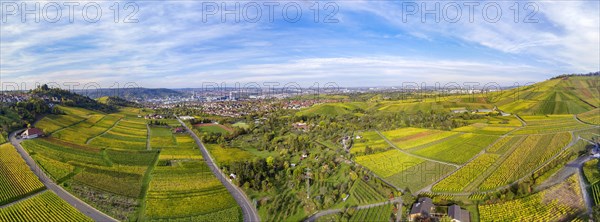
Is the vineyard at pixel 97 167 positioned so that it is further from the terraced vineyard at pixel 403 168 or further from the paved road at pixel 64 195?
the terraced vineyard at pixel 403 168

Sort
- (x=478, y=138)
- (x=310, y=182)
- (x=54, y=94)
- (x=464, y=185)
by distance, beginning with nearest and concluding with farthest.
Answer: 1. (x=464, y=185)
2. (x=310, y=182)
3. (x=478, y=138)
4. (x=54, y=94)

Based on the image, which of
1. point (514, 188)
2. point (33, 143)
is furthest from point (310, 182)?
point (33, 143)

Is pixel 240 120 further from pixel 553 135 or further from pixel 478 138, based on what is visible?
pixel 553 135

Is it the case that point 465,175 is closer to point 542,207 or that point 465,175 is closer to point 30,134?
point 542,207

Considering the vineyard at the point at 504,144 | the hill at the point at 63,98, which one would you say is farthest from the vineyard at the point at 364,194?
the hill at the point at 63,98

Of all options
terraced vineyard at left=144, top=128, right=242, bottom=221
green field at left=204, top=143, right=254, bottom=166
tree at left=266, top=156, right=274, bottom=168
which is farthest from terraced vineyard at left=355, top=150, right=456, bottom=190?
green field at left=204, top=143, right=254, bottom=166

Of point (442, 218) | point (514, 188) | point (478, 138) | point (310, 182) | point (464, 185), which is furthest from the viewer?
point (478, 138)

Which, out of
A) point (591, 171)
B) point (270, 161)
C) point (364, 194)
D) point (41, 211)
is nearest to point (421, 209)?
point (364, 194)
